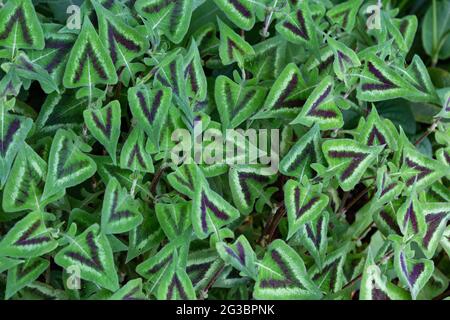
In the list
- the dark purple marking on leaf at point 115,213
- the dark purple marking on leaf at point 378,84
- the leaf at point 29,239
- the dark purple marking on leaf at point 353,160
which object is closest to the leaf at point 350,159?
the dark purple marking on leaf at point 353,160

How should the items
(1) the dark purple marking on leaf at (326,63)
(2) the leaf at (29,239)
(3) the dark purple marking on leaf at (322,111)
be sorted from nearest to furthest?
(2) the leaf at (29,239)
(3) the dark purple marking on leaf at (322,111)
(1) the dark purple marking on leaf at (326,63)

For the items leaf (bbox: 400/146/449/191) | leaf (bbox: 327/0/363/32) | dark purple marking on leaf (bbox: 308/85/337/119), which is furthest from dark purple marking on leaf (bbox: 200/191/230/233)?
leaf (bbox: 327/0/363/32)

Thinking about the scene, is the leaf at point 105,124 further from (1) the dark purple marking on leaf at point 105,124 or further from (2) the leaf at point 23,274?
(2) the leaf at point 23,274

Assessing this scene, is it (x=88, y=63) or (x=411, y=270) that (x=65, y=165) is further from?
(x=411, y=270)

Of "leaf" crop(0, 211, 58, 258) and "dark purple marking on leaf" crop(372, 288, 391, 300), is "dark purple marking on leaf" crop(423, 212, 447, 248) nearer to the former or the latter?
"dark purple marking on leaf" crop(372, 288, 391, 300)

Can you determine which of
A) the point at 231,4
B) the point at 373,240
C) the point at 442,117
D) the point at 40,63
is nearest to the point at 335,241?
the point at 373,240
